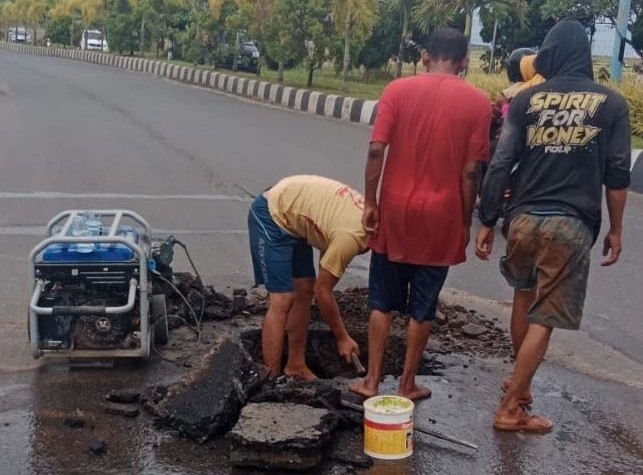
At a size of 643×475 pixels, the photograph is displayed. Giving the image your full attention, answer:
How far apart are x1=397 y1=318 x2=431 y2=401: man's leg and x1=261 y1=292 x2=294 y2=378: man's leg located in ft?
2.03

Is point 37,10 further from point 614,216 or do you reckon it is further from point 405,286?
point 614,216

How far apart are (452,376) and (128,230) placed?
6.16 ft

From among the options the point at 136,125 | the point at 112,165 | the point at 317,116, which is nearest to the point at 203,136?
the point at 136,125

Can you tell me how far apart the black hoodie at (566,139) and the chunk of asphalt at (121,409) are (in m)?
1.82

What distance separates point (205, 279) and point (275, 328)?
2.16 metres

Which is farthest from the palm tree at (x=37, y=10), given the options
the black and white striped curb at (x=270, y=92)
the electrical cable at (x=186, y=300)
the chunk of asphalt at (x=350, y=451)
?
the chunk of asphalt at (x=350, y=451)

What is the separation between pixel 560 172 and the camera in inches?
167

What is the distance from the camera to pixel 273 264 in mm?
4762

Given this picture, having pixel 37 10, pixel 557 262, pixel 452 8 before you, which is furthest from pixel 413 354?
pixel 37 10

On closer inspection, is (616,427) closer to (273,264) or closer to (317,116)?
(273,264)

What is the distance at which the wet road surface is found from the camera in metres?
4.05

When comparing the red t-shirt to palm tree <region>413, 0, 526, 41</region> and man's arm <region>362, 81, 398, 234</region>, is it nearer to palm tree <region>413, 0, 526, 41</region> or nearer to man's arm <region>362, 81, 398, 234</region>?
man's arm <region>362, 81, 398, 234</region>

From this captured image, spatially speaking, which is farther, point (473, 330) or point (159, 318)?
point (473, 330)

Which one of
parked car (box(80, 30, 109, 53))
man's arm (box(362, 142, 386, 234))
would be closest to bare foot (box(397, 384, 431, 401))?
man's arm (box(362, 142, 386, 234))
